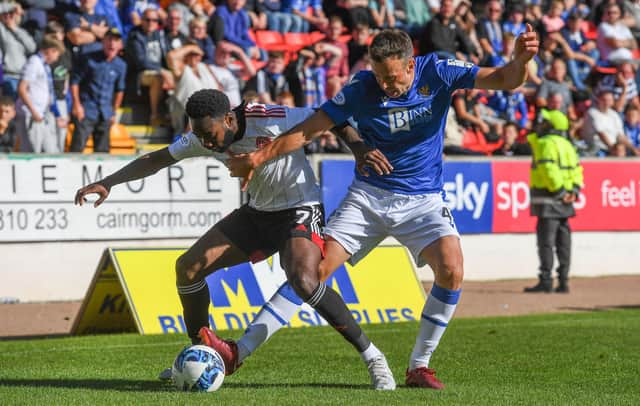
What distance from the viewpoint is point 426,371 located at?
770 centimetres

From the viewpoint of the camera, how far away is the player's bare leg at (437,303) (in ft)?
25.1

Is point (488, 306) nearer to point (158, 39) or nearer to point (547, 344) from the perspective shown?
point (547, 344)

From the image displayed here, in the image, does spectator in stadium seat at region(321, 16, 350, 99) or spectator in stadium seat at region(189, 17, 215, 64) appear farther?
spectator in stadium seat at region(321, 16, 350, 99)

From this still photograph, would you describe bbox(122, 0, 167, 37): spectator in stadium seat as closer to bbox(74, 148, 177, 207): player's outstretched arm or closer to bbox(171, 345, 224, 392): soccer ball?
bbox(74, 148, 177, 207): player's outstretched arm

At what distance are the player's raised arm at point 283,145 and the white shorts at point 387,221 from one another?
0.69 m

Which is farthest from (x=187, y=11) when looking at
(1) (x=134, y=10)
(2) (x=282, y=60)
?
(2) (x=282, y=60)

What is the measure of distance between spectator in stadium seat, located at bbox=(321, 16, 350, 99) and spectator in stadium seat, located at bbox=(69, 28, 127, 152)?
3705mm

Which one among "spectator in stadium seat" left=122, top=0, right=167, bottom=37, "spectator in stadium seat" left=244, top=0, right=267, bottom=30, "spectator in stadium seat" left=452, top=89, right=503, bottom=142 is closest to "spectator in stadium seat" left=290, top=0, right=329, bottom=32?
"spectator in stadium seat" left=244, top=0, right=267, bottom=30

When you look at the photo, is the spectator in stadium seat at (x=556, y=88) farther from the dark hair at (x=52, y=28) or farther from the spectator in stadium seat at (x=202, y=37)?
the dark hair at (x=52, y=28)

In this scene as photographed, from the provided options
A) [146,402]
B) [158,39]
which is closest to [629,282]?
[158,39]

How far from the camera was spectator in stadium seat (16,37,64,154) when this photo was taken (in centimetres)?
1581

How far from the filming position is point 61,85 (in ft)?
53.2

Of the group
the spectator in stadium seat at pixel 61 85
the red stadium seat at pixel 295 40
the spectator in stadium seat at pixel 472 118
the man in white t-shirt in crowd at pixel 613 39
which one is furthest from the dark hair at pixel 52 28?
the man in white t-shirt in crowd at pixel 613 39

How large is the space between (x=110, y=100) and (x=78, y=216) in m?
2.12
